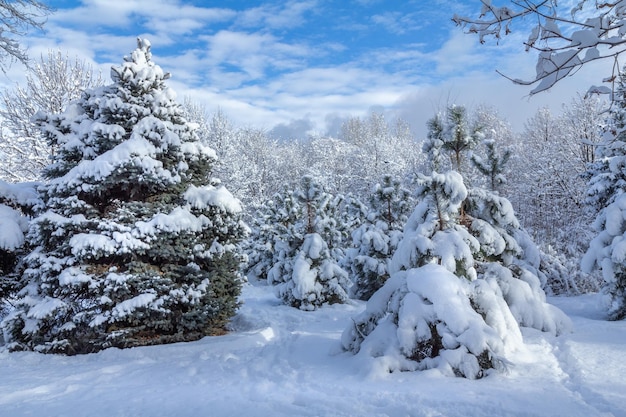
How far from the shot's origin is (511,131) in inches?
1409

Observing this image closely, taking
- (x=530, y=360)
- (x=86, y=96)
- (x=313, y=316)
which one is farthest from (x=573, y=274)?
(x=86, y=96)

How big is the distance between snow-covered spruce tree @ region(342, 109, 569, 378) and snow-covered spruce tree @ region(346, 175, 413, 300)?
529 centimetres

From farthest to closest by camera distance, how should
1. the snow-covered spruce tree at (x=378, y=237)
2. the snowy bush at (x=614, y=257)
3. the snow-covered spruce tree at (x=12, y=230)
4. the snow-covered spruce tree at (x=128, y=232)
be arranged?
the snow-covered spruce tree at (x=378, y=237) < the snowy bush at (x=614, y=257) < the snow-covered spruce tree at (x=12, y=230) < the snow-covered spruce tree at (x=128, y=232)

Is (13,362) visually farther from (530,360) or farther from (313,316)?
(530,360)

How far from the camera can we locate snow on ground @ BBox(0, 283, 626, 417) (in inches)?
152

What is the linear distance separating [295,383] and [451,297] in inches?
A: 88.8

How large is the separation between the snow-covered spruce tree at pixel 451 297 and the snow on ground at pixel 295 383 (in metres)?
0.29

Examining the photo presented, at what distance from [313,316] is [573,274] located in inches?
412

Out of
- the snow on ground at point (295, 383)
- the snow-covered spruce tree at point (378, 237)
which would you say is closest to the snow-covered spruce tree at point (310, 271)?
the snow-covered spruce tree at point (378, 237)

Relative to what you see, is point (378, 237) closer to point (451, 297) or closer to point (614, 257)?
point (614, 257)

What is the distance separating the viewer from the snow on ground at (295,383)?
386 centimetres

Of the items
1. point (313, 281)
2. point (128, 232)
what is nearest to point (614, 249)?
point (313, 281)

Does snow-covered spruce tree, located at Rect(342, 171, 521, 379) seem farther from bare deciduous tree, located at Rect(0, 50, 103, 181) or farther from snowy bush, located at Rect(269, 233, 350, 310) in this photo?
bare deciduous tree, located at Rect(0, 50, 103, 181)

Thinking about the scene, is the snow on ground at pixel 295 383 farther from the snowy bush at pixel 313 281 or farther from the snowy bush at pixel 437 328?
the snowy bush at pixel 313 281
